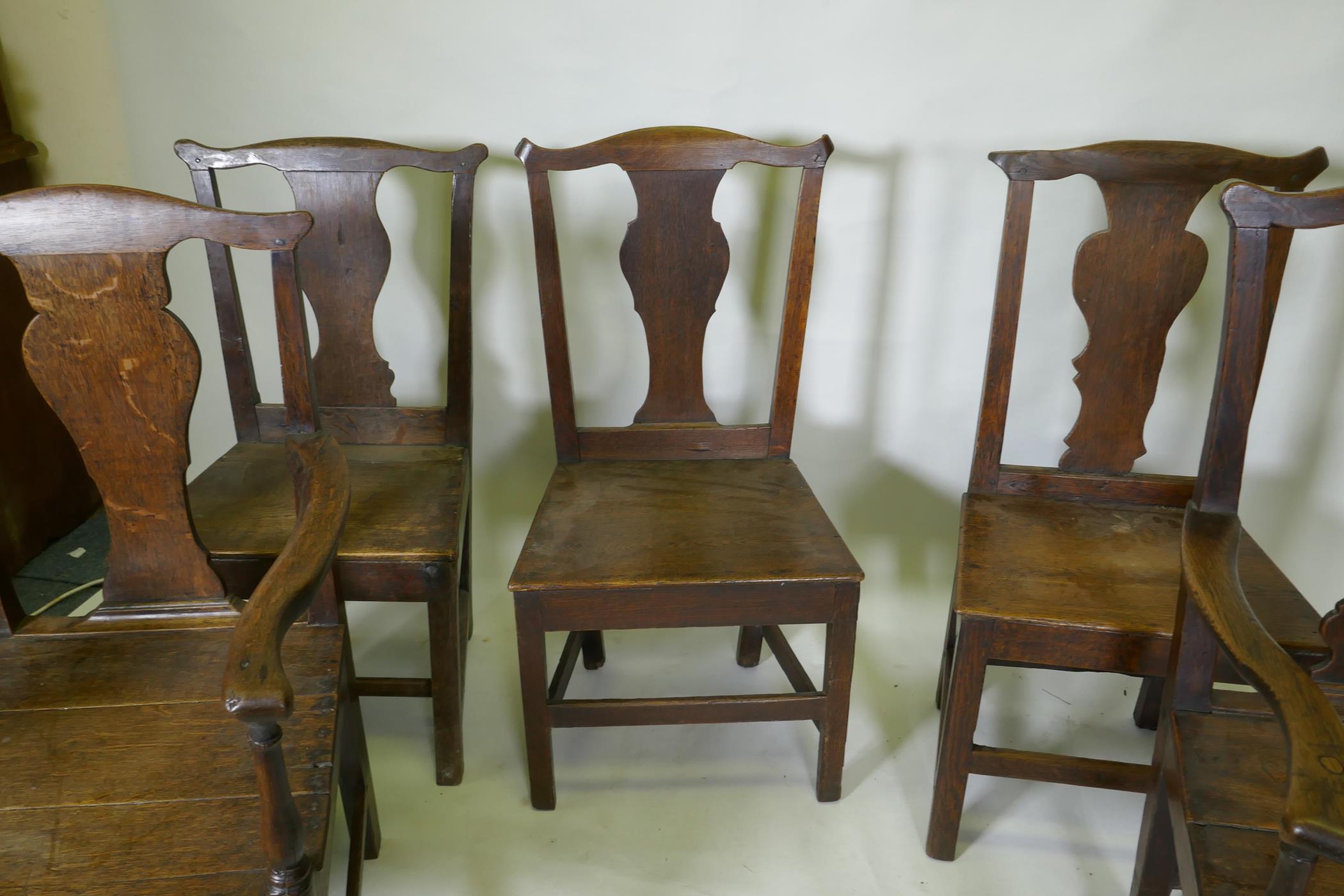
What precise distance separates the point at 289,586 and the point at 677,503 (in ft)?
2.45

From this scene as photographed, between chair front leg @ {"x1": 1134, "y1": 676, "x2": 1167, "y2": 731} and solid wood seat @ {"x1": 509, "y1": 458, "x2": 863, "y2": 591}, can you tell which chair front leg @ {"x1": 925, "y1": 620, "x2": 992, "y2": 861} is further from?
chair front leg @ {"x1": 1134, "y1": 676, "x2": 1167, "y2": 731}

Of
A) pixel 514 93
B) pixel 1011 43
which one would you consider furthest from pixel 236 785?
pixel 1011 43

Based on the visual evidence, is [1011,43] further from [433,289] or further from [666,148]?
[433,289]

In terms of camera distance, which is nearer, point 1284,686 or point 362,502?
point 1284,686

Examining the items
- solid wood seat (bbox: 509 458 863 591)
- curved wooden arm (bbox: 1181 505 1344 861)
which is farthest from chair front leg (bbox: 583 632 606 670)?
curved wooden arm (bbox: 1181 505 1344 861)

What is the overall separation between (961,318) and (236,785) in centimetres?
151

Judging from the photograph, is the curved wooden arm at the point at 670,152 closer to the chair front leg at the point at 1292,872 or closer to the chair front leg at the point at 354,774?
the chair front leg at the point at 354,774

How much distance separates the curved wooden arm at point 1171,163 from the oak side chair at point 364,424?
3.11 feet

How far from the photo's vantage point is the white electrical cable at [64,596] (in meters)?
2.11

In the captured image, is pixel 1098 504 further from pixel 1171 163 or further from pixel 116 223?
pixel 116 223

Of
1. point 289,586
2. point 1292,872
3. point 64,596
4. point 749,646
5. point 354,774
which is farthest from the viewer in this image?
point 64,596

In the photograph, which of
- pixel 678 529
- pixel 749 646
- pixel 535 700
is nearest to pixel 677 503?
pixel 678 529

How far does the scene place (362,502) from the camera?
164 centimetres

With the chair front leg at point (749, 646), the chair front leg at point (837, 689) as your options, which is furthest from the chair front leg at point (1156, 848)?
the chair front leg at point (749, 646)
